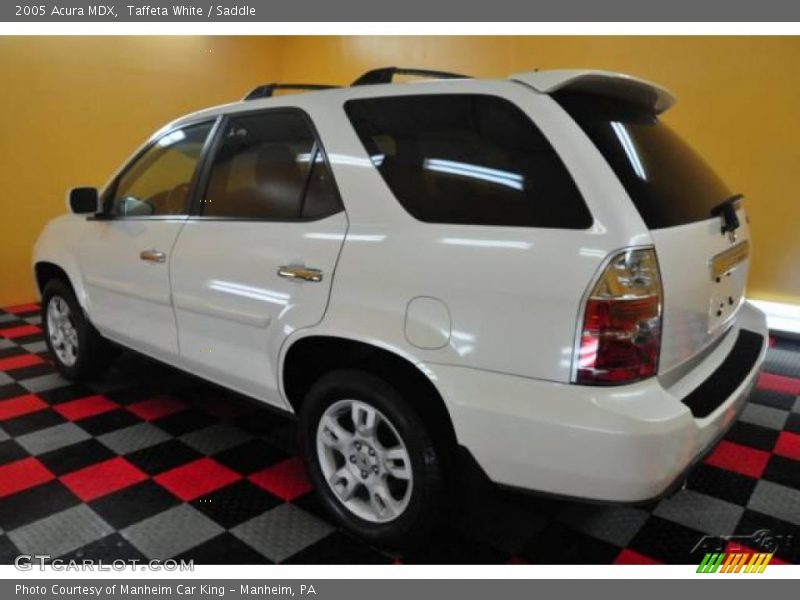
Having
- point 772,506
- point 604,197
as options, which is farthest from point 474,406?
point 772,506

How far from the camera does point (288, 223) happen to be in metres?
1.93

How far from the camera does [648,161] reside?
1.64 metres

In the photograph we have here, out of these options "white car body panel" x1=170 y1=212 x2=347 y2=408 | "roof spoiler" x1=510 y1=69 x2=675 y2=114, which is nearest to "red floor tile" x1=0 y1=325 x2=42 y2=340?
"white car body panel" x1=170 y1=212 x2=347 y2=408

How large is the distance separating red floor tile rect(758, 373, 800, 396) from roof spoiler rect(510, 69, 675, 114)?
7.19 feet

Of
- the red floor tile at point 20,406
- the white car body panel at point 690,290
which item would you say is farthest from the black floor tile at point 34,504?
the white car body panel at point 690,290

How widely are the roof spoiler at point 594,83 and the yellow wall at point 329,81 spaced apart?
8.98ft

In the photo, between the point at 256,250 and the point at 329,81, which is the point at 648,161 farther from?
the point at 329,81

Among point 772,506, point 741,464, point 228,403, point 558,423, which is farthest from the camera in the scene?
point 228,403

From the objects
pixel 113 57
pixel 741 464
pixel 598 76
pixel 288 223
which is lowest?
pixel 741 464

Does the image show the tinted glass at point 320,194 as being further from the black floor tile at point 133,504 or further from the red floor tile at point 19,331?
the red floor tile at point 19,331

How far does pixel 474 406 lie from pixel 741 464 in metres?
1.58

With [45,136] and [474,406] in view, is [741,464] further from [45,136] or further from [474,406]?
[45,136]

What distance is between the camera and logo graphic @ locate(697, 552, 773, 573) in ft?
5.84

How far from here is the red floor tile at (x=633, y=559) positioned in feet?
5.92
